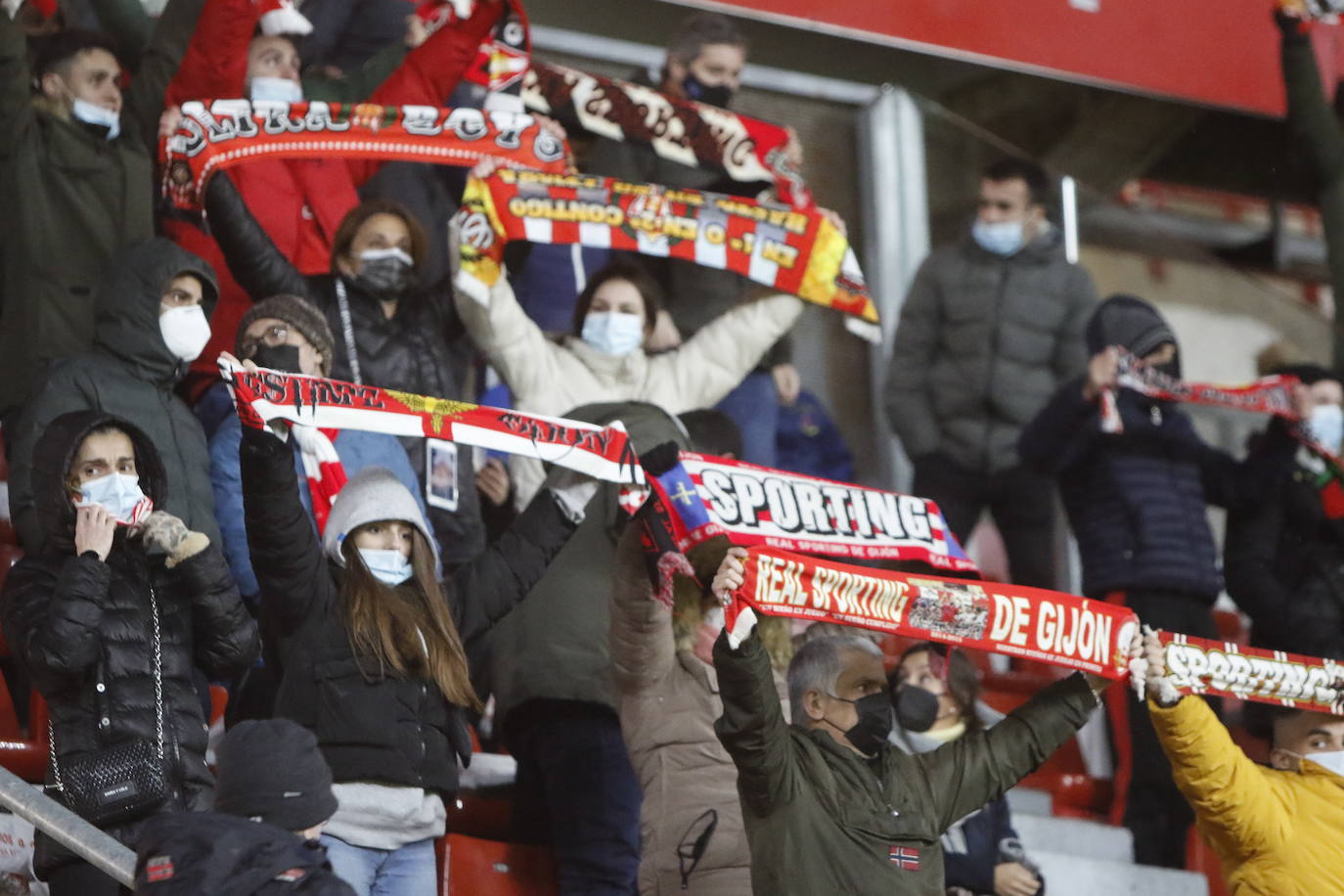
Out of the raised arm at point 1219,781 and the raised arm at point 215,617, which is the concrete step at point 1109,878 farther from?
the raised arm at point 215,617

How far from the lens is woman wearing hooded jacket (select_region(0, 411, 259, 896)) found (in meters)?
4.82

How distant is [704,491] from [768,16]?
15.2 ft

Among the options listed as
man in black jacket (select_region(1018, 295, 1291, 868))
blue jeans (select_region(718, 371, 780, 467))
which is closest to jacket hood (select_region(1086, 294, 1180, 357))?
man in black jacket (select_region(1018, 295, 1291, 868))

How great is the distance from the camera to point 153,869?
3.79 m

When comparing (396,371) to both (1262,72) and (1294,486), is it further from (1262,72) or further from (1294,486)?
(1262,72)

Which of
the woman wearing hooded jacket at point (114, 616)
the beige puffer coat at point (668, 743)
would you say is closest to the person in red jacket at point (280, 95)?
the woman wearing hooded jacket at point (114, 616)

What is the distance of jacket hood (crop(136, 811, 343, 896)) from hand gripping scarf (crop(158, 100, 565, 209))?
321 centimetres

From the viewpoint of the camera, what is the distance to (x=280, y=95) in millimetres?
7305

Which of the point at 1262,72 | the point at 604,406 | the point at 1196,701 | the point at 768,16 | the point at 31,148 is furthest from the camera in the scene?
the point at 1262,72

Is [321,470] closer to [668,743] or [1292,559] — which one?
[668,743]

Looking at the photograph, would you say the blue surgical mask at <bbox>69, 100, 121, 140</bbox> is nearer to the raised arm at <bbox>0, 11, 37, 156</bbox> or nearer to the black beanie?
the raised arm at <bbox>0, 11, 37, 156</bbox>

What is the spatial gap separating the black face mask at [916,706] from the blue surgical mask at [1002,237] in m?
2.95

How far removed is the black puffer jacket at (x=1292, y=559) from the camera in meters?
7.71

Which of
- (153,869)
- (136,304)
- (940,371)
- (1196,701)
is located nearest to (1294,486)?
(940,371)
